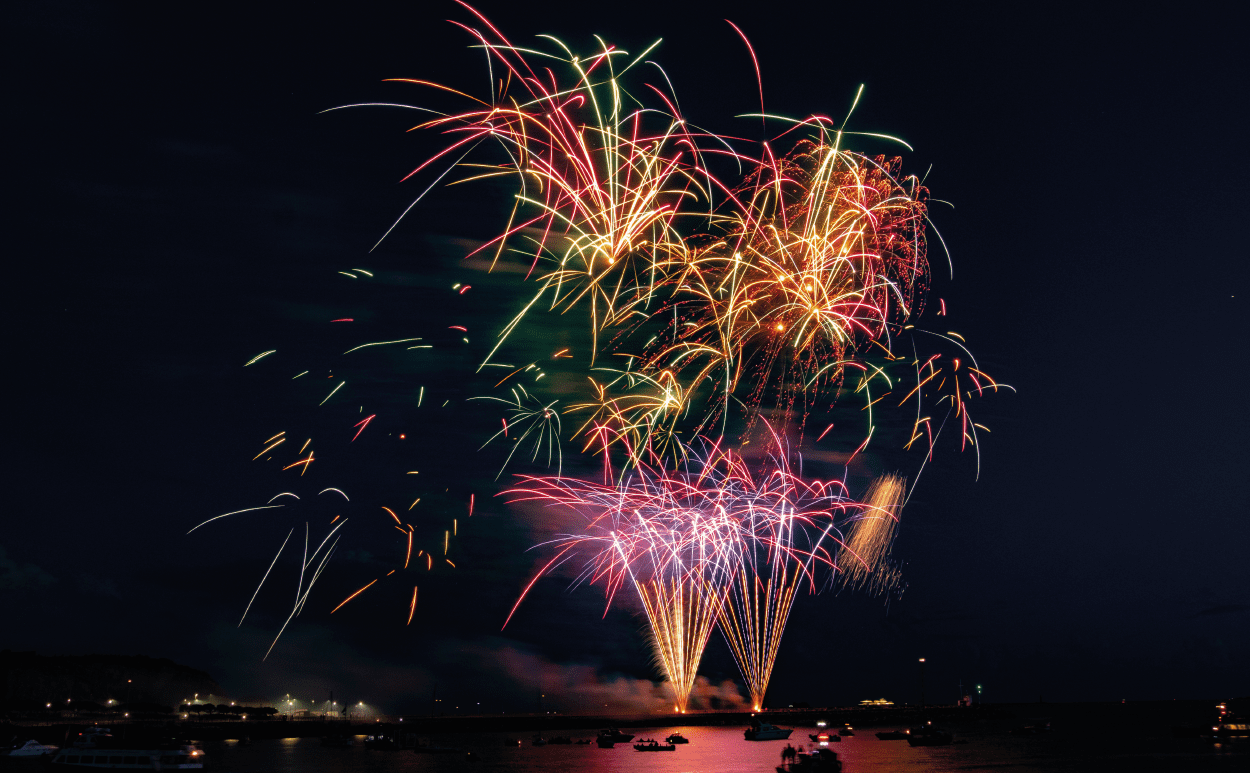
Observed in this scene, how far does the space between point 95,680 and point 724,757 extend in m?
130

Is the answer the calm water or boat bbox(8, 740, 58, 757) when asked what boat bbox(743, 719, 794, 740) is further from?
boat bbox(8, 740, 58, 757)

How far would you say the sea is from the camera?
8612 centimetres

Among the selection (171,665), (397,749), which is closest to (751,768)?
(397,749)

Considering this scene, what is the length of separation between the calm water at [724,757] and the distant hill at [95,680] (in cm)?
5306

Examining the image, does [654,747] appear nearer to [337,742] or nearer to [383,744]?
[383,744]

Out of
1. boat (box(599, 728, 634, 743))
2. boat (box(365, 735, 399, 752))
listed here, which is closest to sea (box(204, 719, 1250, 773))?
boat (box(365, 735, 399, 752))

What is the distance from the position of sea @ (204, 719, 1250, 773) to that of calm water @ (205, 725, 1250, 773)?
108mm

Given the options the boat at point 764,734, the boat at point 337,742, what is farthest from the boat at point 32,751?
the boat at point 764,734

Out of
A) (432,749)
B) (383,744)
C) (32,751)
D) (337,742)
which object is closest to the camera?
(32,751)

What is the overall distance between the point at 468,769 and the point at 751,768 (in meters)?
27.2

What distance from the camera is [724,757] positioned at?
97625 mm

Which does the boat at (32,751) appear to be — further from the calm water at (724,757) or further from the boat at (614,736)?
the boat at (614,736)

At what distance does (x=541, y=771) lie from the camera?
83.8m

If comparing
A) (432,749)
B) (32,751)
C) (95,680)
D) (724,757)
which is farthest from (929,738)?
(95,680)
